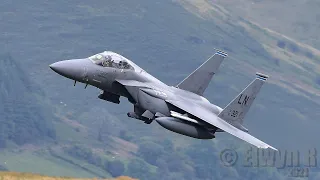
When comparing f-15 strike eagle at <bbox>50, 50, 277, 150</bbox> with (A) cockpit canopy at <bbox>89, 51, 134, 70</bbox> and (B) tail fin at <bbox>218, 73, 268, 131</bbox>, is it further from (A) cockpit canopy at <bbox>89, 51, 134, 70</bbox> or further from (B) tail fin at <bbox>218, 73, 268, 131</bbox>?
(B) tail fin at <bbox>218, 73, 268, 131</bbox>

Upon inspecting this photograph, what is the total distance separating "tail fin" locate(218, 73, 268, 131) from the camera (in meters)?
77.9

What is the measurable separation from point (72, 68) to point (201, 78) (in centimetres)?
1300

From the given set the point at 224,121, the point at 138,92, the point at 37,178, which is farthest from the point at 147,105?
the point at 37,178

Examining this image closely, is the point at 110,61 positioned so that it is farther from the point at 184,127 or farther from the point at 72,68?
the point at 184,127

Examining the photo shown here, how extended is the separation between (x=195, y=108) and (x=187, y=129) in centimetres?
286

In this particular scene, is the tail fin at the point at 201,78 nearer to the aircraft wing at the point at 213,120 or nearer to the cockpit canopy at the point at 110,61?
the aircraft wing at the point at 213,120

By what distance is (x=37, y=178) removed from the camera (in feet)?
190

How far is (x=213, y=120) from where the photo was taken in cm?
7550

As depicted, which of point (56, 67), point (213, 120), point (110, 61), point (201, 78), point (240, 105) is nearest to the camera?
point (56, 67)

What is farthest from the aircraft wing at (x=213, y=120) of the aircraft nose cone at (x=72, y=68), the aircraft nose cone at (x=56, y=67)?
the aircraft nose cone at (x=56, y=67)

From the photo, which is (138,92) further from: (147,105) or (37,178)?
(37,178)

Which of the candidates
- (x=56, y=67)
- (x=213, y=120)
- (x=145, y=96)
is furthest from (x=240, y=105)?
(x=56, y=67)

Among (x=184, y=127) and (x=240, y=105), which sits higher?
(x=240, y=105)

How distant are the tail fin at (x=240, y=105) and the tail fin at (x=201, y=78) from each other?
159 inches
